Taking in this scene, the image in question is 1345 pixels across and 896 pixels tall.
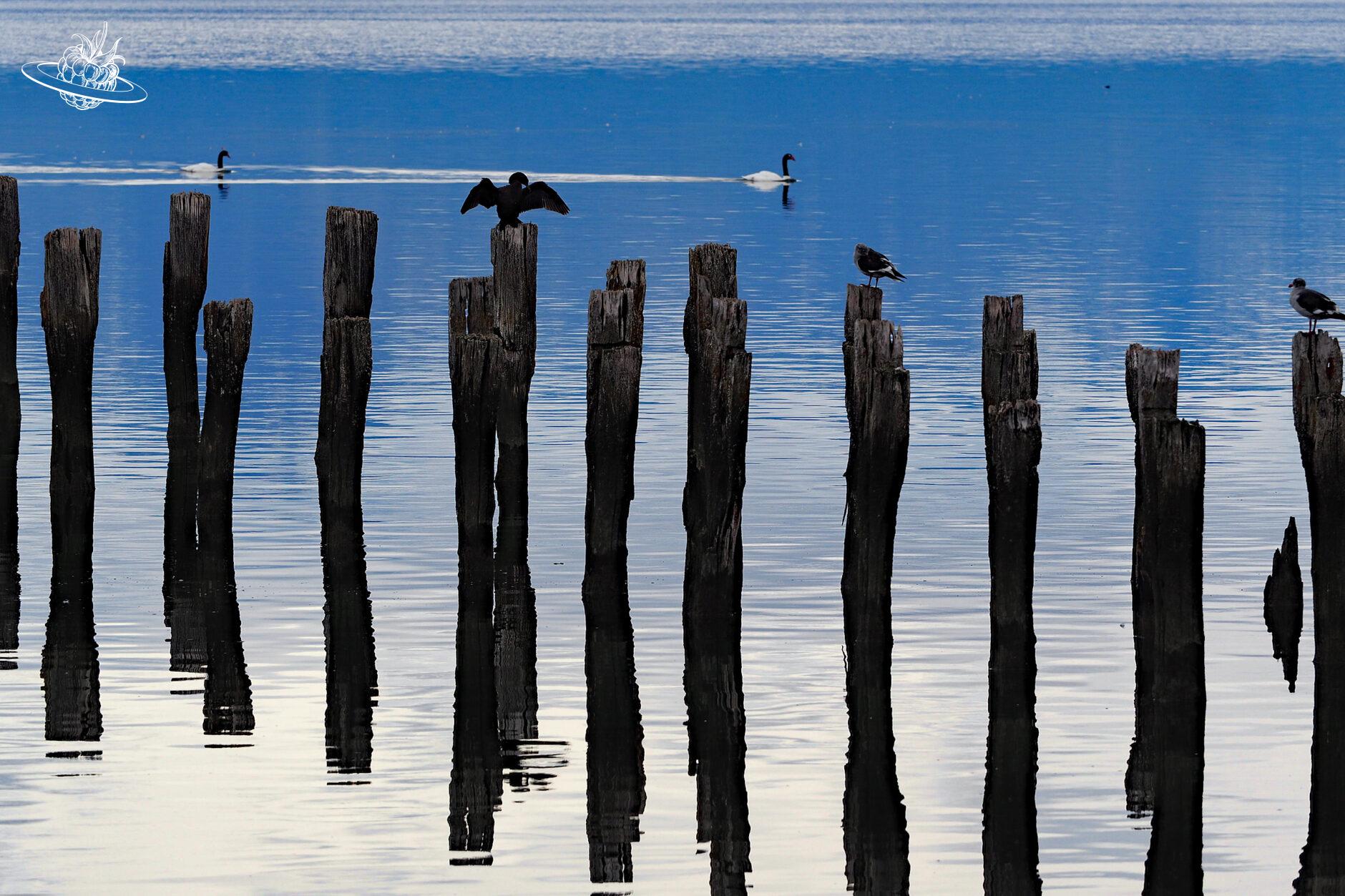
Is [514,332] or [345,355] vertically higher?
[514,332]

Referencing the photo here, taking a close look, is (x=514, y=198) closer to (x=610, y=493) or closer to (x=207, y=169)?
(x=610, y=493)

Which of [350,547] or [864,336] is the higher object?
[864,336]

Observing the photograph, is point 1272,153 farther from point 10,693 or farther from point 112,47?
point 112,47

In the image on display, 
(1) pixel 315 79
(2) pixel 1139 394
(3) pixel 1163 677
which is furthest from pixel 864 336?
(1) pixel 315 79

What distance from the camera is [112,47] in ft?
524

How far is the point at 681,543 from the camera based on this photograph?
62.2 feet

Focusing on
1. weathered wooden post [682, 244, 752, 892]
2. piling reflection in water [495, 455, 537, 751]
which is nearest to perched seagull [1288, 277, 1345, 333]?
weathered wooden post [682, 244, 752, 892]

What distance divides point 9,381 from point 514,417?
Answer: 468 centimetres

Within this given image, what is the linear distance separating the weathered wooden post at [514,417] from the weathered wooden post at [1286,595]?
498cm

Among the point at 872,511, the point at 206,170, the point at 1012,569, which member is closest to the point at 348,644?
the point at 872,511

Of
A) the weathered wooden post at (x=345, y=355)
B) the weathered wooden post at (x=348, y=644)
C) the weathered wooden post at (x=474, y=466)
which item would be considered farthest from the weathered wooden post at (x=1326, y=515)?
the weathered wooden post at (x=345, y=355)

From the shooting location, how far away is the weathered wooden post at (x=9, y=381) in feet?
61.7

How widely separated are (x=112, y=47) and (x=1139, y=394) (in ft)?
503

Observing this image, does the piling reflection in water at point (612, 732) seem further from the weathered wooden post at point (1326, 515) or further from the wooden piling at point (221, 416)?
the weathered wooden post at point (1326, 515)
